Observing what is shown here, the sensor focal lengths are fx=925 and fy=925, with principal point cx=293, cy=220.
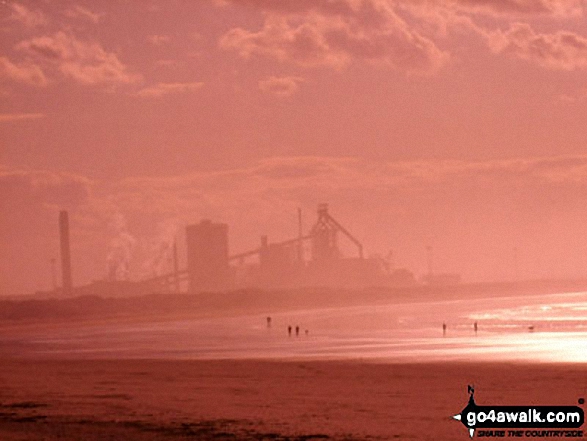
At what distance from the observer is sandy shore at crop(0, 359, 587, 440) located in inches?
776

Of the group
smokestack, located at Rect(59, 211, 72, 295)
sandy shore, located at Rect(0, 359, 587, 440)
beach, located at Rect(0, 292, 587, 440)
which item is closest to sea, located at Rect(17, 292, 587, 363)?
beach, located at Rect(0, 292, 587, 440)

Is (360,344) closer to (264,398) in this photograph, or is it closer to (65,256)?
(264,398)

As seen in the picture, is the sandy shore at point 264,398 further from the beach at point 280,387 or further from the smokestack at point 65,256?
the smokestack at point 65,256

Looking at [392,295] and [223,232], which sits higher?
[223,232]

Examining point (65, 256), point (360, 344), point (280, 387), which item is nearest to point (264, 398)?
point (280, 387)

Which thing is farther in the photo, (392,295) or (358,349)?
(392,295)

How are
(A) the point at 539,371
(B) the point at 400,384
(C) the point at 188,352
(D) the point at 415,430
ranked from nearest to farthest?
(D) the point at 415,430 < (B) the point at 400,384 < (A) the point at 539,371 < (C) the point at 188,352

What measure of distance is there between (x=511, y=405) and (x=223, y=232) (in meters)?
160

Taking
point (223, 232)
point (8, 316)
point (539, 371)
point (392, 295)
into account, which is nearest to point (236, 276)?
point (223, 232)

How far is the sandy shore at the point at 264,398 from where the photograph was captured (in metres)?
19.7

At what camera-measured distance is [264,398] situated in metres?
25.0

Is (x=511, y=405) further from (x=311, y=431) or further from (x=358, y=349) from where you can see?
(x=358, y=349)

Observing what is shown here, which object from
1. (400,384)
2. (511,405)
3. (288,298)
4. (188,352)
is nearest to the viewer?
(511,405)

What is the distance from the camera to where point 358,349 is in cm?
4512
